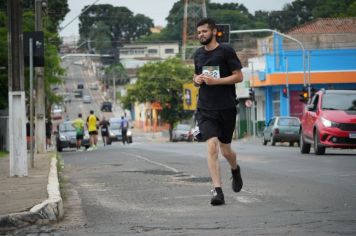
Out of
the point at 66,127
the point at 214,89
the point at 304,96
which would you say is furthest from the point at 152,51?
the point at 214,89

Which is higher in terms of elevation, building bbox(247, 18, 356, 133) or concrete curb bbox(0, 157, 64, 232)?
building bbox(247, 18, 356, 133)

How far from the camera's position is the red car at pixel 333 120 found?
934 inches

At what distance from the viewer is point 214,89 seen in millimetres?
10469

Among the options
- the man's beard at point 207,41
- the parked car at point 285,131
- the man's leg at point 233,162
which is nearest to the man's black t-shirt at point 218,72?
the man's beard at point 207,41

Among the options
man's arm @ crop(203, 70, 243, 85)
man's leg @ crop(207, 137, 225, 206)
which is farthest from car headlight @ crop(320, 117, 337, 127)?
man's leg @ crop(207, 137, 225, 206)

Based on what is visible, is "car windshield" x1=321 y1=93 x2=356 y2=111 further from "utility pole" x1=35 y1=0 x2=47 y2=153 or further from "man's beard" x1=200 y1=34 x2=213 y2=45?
"man's beard" x1=200 y1=34 x2=213 y2=45

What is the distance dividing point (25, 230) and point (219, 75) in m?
3.10

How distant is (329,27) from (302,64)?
513 cm

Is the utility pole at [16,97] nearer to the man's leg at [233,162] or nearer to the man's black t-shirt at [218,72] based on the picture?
the man's leg at [233,162]

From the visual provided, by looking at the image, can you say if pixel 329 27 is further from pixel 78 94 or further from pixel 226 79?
pixel 78 94

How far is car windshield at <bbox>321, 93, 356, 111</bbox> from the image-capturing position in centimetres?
2417

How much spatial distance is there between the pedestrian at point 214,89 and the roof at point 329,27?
5835cm

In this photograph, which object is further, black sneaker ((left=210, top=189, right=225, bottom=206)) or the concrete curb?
black sneaker ((left=210, top=189, right=225, bottom=206))

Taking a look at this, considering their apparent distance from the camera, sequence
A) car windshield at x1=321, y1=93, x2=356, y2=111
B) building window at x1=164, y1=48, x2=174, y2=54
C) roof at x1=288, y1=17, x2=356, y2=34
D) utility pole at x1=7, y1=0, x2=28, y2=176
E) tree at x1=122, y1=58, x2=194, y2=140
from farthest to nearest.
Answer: building window at x1=164, y1=48, x2=174, y2=54 → tree at x1=122, y1=58, x2=194, y2=140 → roof at x1=288, y1=17, x2=356, y2=34 → car windshield at x1=321, y1=93, x2=356, y2=111 → utility pole at x1=7, y1=0, x2=28, y2=176
